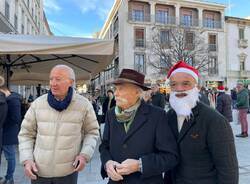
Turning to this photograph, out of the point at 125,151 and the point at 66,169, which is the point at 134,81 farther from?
the point at 66,169

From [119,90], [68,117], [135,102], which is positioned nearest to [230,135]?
[135,102]

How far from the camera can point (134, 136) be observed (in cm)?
206

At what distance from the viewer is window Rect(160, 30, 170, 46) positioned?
3030cm

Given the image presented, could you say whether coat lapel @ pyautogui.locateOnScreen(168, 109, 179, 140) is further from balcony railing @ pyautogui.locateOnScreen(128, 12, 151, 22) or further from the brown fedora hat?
balcony railing @ pyautogui.locateOnScreen(128, 12, 151, 22)

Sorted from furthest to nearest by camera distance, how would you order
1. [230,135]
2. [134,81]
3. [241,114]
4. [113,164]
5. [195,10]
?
[195,10] < [241,114] < [134,81] < [113,164] < [230,135]

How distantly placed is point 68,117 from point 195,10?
39.9 m

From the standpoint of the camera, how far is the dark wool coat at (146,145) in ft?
6.40

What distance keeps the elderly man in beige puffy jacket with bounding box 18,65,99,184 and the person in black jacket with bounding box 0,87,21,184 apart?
2.04 meters

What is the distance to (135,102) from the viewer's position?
219 centimetres

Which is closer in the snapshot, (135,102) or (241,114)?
(135,102)

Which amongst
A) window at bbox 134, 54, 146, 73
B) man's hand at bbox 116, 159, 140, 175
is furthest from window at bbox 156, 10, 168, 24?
man's hand at bbox 116, 159, 140, 175

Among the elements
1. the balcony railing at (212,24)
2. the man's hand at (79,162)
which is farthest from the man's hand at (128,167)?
the balcony railing at (212,24)

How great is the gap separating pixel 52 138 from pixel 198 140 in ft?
4.37

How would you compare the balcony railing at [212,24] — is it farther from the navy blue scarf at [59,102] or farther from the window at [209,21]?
the navy blue scarf at [59,102]
